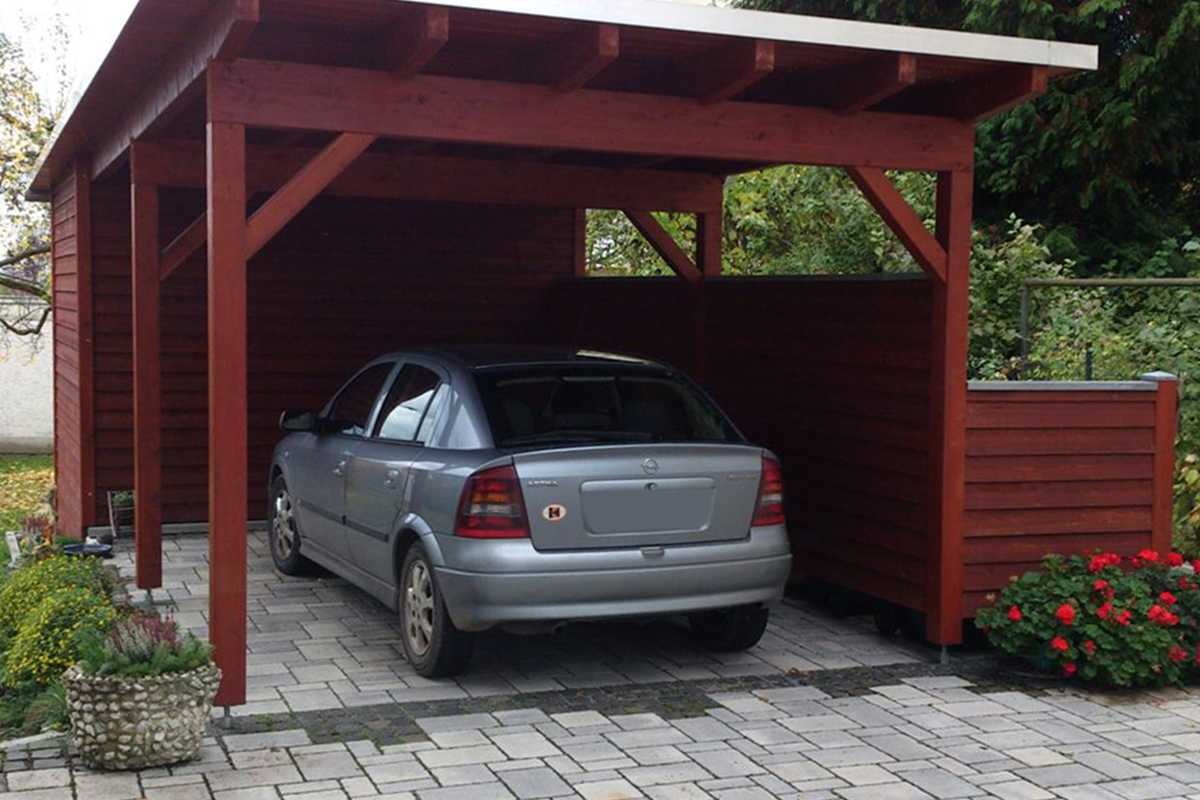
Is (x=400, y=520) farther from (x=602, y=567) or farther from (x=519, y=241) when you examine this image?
(x=519, y=241)

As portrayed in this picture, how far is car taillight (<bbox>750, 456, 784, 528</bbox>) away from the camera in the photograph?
6613 mm

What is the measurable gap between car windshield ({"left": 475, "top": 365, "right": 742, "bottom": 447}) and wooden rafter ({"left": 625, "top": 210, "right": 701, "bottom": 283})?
99.5 inches

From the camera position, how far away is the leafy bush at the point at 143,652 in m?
5.26

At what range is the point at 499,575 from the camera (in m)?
6.02

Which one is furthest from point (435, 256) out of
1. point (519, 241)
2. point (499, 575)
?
point (499, 575)

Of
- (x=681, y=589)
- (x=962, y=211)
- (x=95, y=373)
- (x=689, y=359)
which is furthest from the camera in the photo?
(x=95, y=373)

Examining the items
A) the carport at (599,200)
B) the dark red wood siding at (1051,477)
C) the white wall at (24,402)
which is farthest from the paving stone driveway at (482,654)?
the white wall at (24,402)

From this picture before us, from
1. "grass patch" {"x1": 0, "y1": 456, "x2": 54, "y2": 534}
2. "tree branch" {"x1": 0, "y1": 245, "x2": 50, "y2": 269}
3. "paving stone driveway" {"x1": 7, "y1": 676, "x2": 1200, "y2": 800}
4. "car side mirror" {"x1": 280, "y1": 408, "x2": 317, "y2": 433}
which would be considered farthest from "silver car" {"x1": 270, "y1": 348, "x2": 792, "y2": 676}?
"tree branch" {"x1": 0, "y1": 245, "x2": 50, "y2": 269}

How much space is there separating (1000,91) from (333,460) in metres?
3.96

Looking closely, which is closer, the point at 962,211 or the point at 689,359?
the point at 962,211

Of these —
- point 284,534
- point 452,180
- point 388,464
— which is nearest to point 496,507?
point 388,464

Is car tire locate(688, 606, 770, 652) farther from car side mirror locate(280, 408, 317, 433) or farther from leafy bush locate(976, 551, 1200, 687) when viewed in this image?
car side mirror locate(280, 408, 317, 433)

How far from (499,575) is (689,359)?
369 cm

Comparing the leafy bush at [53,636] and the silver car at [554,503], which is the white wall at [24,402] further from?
the leafy bush at [53,636]
